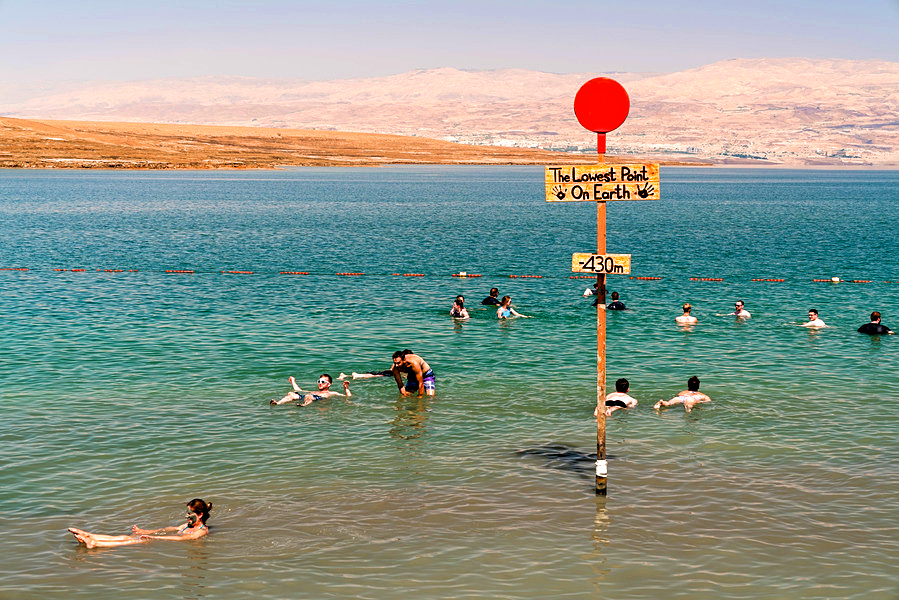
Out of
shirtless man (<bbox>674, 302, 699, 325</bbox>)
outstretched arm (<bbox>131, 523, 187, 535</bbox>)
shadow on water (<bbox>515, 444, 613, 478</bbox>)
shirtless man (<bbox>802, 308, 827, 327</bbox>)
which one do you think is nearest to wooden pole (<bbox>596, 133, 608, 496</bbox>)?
shadow on water (<bbox>515, 444, 613, 478</bbox>)

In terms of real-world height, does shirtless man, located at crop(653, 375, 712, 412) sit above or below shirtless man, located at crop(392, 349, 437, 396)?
below

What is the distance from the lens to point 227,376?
30.6 meters

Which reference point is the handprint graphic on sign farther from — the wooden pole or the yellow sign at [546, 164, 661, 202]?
the wooden pole

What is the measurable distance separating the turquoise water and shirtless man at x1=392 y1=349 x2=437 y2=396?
21.1 inches

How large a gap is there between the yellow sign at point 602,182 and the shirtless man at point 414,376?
438 inches

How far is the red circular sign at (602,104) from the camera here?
17.4 m

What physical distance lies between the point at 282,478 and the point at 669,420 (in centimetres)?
1090

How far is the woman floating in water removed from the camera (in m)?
17.2

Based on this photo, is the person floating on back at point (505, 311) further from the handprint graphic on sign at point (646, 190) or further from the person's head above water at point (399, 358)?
the handprint graphic on sign at point (646, 190)

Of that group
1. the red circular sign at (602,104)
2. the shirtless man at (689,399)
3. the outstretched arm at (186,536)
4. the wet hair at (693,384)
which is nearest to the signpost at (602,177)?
the red circular sign at (602,104)

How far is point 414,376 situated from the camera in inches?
1101

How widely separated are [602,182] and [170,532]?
10.6 meters

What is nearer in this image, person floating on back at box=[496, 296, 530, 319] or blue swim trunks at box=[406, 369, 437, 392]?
blue swim trunks at box=[406, 369, 437, 392]

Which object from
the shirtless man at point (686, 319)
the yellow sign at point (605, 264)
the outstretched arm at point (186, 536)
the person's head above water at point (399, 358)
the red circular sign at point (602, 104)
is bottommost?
the outstretched arm at point (186, 536)
